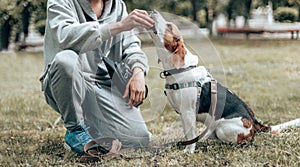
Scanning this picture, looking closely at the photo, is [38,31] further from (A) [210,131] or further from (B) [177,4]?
(A) [210,131]

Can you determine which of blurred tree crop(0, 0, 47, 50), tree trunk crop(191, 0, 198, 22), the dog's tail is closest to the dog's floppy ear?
the dog's tail

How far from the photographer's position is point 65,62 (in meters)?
2.05

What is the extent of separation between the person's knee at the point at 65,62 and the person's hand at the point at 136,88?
0.23 metres

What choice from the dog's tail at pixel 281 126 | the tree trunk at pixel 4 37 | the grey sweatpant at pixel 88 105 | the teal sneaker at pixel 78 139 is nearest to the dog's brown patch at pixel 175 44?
the grey sweatpant at pixel 88 105

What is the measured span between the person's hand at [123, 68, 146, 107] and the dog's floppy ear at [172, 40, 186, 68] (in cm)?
19

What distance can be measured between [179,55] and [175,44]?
50 millimetres

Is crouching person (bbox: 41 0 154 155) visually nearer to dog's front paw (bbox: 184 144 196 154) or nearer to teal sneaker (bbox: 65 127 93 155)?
teal sneaker (bbox: 65 127 93 155)

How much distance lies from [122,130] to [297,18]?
148 inches

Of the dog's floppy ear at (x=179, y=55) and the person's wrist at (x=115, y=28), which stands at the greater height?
the person's wrist at (x=115, y=28)

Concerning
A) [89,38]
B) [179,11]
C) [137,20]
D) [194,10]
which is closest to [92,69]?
[89,38]

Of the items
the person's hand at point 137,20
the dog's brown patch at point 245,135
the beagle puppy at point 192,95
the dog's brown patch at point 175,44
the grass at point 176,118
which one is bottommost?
the grass at point 176,118

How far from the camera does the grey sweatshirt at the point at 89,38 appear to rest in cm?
201

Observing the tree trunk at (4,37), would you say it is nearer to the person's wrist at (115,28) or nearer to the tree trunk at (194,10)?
the tree trunk at (194,10)

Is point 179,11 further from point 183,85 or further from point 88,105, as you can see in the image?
point 183,85
